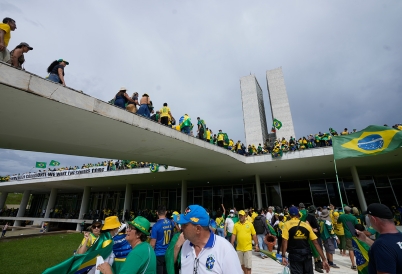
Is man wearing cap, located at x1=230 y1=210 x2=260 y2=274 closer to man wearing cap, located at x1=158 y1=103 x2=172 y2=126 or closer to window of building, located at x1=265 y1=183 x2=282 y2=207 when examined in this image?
man wearing cap, located at x1=158 y1=103 x2=172 y2=126

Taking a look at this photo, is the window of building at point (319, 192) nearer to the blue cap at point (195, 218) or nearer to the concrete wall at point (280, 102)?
the concrete wall at point (280, 102)

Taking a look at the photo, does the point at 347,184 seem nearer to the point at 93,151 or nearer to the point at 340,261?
the point at 340,261

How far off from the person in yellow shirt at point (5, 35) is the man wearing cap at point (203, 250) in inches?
204

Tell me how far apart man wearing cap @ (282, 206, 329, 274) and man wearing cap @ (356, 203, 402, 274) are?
215 cm

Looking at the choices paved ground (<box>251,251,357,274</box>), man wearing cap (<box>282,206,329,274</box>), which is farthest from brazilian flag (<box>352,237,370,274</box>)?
paved ground (<box>251,251,357,274</box>)

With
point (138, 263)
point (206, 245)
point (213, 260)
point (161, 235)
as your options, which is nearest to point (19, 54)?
point (161, 235)

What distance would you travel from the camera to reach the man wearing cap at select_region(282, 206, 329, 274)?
396cm

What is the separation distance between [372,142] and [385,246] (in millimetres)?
7711

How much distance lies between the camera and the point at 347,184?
1973cm

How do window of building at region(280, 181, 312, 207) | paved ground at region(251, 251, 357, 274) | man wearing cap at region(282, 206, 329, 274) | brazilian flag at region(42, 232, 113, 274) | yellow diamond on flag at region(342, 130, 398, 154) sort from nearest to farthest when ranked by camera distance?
brazilian flag at region(42, 232, 113, 274), man wearing cap at region(282, 206, 329, 274), paved ground at region(251, 251, 357, 274), yellow diamond on flag at region(342, 130, 398, 154), window of building at region(280, 181, 312, 207)

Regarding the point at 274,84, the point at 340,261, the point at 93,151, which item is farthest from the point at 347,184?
the point at 93,151

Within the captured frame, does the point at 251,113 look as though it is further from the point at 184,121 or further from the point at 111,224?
the point at 111,224

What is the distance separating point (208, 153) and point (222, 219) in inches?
131

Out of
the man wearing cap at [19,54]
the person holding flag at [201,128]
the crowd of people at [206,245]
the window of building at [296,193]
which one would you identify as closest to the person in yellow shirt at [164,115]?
the person holding flag at [201,128]
